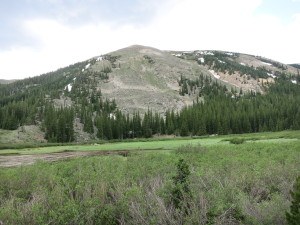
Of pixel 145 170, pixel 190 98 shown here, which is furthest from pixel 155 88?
pixel 145 170

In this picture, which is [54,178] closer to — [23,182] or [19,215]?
[23,182]

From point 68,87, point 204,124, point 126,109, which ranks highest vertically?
point 68,87

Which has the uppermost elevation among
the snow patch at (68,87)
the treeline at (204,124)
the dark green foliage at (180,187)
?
the snow patch at (68,87)

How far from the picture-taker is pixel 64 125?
93.9 metres

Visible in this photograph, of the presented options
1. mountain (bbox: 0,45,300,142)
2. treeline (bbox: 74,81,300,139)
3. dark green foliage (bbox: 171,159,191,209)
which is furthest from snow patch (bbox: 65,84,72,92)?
dark green foliage (bbox: 171,159,191,209)

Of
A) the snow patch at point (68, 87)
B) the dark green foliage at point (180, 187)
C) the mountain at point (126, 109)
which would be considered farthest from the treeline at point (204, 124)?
the dark green foliage at point (180, 187)

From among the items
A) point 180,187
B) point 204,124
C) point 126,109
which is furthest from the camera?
point 126,109

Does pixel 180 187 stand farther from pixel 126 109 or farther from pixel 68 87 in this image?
pixel 68 87

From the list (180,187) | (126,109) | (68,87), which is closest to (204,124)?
(126,109)

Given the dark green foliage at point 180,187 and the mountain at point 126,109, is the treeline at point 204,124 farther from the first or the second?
the dark green foliage at point 180,187

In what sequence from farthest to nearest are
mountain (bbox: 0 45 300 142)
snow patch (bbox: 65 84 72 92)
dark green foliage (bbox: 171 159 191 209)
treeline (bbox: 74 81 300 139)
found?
1. snow patch (bbox: 65 84 72 92)
2. mountain (bbox: 0 45 300 142)
3. treeline (bbox: 74 81 300 139)
4. dark green foliage (bbox: 171 159 191 209)

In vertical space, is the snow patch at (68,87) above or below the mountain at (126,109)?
above

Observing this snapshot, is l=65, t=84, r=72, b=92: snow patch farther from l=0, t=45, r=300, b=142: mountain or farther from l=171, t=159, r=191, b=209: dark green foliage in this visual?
l=171, t=159, r=191, b=209: dark green foliage

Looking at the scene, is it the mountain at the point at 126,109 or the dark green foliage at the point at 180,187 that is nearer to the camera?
the dark green foliage at the point at 180,187
